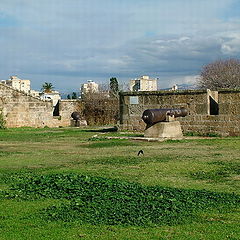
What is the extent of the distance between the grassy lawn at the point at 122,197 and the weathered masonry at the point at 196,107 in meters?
7.22

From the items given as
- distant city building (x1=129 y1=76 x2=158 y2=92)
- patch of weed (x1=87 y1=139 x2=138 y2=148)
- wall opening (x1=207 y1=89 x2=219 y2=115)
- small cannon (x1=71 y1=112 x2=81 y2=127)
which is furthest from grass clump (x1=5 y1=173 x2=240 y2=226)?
distant city building (x1=129 y1=76 x2=158 y2=92)

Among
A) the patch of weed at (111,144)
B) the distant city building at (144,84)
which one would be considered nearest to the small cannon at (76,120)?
the patch of weed at (111,144)

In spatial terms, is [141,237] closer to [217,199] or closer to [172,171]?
[217,199]

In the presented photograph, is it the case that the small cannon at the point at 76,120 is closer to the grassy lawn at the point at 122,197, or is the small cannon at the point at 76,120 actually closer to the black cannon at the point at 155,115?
the black cannon at the point at 155,115

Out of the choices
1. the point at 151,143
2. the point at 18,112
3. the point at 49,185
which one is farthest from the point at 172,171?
the point at 18,112

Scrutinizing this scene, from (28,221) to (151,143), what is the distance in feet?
37.3

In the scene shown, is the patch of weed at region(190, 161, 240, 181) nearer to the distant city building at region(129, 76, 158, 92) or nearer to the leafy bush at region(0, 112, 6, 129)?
the leafy bush at region(0, 112, 6, 129)

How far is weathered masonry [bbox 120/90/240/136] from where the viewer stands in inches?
778

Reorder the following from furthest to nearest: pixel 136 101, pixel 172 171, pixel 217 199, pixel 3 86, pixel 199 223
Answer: pixel 3 86
pixel 136 101
pixel 172 171
pixel 217 199
pixel 199 223

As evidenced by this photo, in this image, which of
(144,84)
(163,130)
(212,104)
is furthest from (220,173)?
(144,84)

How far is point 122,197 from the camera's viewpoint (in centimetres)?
706

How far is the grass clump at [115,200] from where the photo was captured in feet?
20.0

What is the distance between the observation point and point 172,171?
9.86 metres

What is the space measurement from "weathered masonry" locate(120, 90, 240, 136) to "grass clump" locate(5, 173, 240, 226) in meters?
12.2
